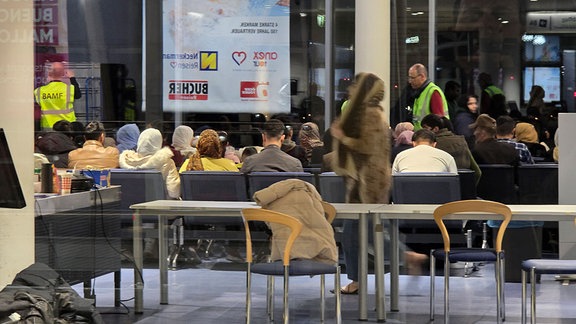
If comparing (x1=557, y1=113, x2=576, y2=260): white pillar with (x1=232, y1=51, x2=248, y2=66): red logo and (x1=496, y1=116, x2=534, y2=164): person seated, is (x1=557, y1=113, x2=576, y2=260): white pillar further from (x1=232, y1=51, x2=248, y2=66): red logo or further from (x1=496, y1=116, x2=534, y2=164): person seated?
(x1=232, y1=51, x2=248, y2=66): red logo

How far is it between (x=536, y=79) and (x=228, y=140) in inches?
64.6

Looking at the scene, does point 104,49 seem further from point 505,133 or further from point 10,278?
point 505,133

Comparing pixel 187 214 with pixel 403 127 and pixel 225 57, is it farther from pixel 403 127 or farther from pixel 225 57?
pixel 403 127

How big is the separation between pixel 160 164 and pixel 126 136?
247mm

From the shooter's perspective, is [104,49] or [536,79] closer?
[536,79]

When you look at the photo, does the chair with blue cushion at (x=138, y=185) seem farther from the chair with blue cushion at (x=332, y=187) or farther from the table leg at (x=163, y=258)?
the chair with blue cushion at (x=332, y=187)

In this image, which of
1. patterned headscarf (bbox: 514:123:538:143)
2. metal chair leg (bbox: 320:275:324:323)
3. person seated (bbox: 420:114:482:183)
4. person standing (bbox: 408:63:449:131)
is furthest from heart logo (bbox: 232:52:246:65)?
patterned headscarf (bbox: 514:123:538:143)

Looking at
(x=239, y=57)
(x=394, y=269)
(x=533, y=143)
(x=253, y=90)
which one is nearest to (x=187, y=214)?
(x=253, y=90)

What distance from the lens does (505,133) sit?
5.32 meters

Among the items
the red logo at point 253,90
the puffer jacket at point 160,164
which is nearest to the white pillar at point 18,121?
the puffer jacket at point 160,164

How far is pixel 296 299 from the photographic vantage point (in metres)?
5.55

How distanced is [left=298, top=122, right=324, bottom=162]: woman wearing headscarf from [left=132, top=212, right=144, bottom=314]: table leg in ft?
3.44

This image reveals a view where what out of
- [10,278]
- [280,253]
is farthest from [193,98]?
[10,278]

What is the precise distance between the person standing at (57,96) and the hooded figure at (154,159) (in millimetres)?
391
